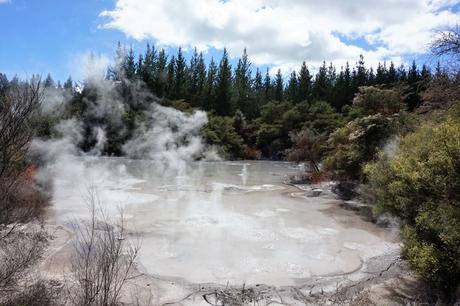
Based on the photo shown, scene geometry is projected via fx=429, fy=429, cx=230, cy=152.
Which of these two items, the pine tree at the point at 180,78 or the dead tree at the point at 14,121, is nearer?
the dead tree at the point at 14,121

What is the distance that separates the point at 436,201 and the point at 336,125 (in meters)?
31.4

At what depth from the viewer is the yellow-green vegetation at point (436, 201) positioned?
680 cm

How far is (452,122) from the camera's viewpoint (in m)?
7.54

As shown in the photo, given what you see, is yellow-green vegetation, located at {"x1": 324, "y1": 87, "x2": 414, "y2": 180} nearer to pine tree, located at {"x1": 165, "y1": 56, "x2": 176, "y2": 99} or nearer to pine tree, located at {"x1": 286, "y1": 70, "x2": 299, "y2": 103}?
pine tree, located at {"x1": 165, "y1": 56, "x2": 176, "y2": 99}

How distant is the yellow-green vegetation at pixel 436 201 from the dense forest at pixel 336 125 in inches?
0.7

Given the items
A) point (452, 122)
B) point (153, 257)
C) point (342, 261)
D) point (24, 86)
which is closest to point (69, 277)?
point (153, 257)

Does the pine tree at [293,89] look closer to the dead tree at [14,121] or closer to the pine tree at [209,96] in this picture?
the pine tree at [209,96]

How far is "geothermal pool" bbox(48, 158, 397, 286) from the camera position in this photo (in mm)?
Answer: 8911

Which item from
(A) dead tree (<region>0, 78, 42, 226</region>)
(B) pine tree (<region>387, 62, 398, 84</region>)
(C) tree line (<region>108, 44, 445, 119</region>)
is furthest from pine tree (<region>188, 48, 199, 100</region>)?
(A) dead tree (<region>0, 78, 42, 226</region>)

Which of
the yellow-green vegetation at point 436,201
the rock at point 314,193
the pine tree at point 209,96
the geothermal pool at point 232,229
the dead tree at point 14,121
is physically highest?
the pine tree at point 209,96

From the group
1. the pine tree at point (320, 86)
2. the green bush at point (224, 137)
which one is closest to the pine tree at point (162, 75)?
the green bush at point (224, 137)

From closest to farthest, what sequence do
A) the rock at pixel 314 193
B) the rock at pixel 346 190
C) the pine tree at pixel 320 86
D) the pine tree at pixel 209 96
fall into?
the rock at pixel 346 190, the rock at pixel 314 193, the pine tree at pixel 209 96, the pine tree at pixel 320 86

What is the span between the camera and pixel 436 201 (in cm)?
757

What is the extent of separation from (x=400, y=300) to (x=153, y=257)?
16.3ft
